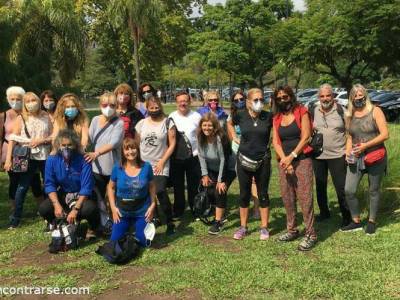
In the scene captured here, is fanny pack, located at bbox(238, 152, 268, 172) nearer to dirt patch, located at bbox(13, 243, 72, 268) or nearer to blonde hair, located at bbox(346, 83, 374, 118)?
blonde hair, located at bbox(346, 83, 374, 118)

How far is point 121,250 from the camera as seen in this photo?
16.3 ft

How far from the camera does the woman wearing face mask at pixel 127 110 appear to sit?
6.13 meters

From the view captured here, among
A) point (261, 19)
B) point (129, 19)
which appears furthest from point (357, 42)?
point (261, 19)

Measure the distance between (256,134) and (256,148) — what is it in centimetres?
16

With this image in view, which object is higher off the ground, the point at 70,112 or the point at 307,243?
the point at 70,112

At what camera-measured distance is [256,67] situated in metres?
36.5

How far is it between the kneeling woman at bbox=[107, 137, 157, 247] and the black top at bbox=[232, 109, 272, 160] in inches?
44.7

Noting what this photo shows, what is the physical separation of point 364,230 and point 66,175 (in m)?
3.52

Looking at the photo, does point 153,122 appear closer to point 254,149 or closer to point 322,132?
point 254,149

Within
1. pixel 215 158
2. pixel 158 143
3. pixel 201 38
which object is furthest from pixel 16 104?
pixel 201 38

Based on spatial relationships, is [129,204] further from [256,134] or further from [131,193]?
[256,134]

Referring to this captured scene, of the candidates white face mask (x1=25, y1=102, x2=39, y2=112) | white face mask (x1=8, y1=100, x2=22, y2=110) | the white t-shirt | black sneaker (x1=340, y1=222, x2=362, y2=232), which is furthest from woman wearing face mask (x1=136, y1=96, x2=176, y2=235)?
Answer: black sneaker (x1=340, y1=222, x2=362, y2=232)

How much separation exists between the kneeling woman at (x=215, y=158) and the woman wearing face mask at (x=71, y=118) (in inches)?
54.9

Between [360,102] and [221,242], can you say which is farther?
[221,242]
